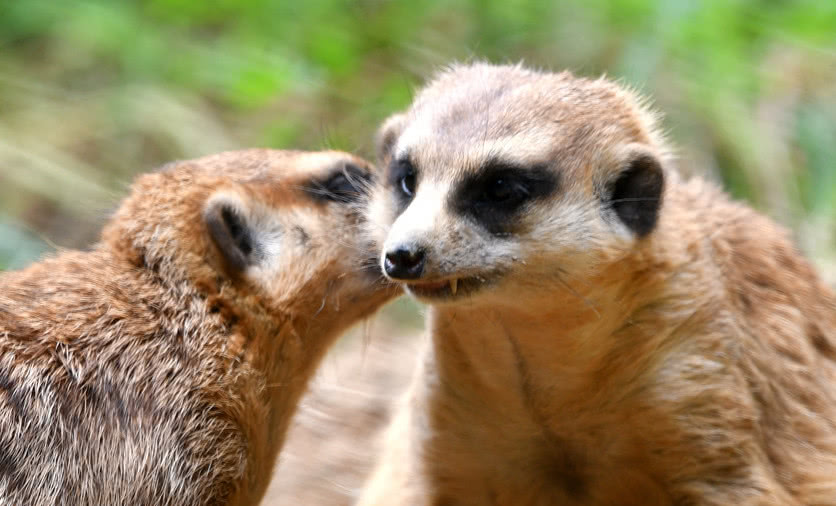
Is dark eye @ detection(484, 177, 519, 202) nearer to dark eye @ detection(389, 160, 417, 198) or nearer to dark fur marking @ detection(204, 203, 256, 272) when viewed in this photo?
dark eye @ detection(389, 160, 417, 198)

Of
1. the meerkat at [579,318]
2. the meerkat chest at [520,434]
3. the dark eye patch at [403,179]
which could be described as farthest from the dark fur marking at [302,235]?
the meerkat chest at [520,434]

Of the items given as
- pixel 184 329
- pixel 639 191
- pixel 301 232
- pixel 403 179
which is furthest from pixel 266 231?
pixel 639 191

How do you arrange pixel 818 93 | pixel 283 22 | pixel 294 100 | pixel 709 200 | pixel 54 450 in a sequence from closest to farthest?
pixel 54 450
pixel 709 200
pixel 283 22
pixel 818 93
pixel 294 100

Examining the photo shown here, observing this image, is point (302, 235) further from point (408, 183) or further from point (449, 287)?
point (449, 287)

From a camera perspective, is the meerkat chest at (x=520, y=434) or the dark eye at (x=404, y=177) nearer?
the dark eye at (x=404, y=177)

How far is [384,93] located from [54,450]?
4.11 m

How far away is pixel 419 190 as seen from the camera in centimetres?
295

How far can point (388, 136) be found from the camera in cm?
344

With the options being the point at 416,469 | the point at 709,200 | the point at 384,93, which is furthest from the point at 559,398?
the point at 384,93

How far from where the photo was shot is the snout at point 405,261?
2.70 m

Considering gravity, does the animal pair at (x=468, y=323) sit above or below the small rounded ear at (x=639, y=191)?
below

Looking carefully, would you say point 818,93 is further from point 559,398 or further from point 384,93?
point 559,398

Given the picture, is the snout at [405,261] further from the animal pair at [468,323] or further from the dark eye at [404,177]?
the dark eye at [404,177]

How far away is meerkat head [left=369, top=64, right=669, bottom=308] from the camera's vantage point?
281 centimetres
